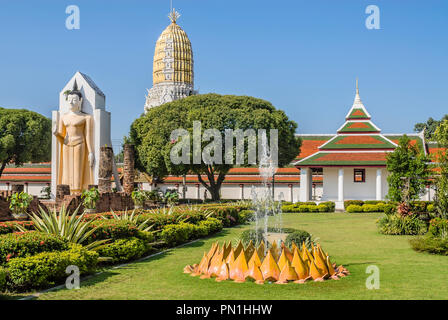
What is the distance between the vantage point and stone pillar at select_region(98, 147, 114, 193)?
24.5m

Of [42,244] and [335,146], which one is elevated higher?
[335,146]

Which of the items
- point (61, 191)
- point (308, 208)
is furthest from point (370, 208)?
point (61, 191)

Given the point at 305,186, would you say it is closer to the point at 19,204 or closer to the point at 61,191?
the point at 61,191

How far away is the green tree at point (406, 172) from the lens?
21.0m

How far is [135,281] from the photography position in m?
9.70

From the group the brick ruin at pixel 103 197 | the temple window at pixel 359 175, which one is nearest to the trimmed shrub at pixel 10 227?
the brick ruin at pixel 103 197

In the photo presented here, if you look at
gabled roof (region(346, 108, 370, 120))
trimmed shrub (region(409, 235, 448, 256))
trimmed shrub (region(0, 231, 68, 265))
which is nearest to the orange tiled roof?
gabled roof (region(346, 108, 370, 120))

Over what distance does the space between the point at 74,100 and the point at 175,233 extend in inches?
541

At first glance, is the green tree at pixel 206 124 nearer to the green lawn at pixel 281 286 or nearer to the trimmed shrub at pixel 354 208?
the trimmed shrub at pixel 354 208

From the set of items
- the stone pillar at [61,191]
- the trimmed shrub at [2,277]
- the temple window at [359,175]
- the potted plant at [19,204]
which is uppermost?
the temple window at [359,175]
